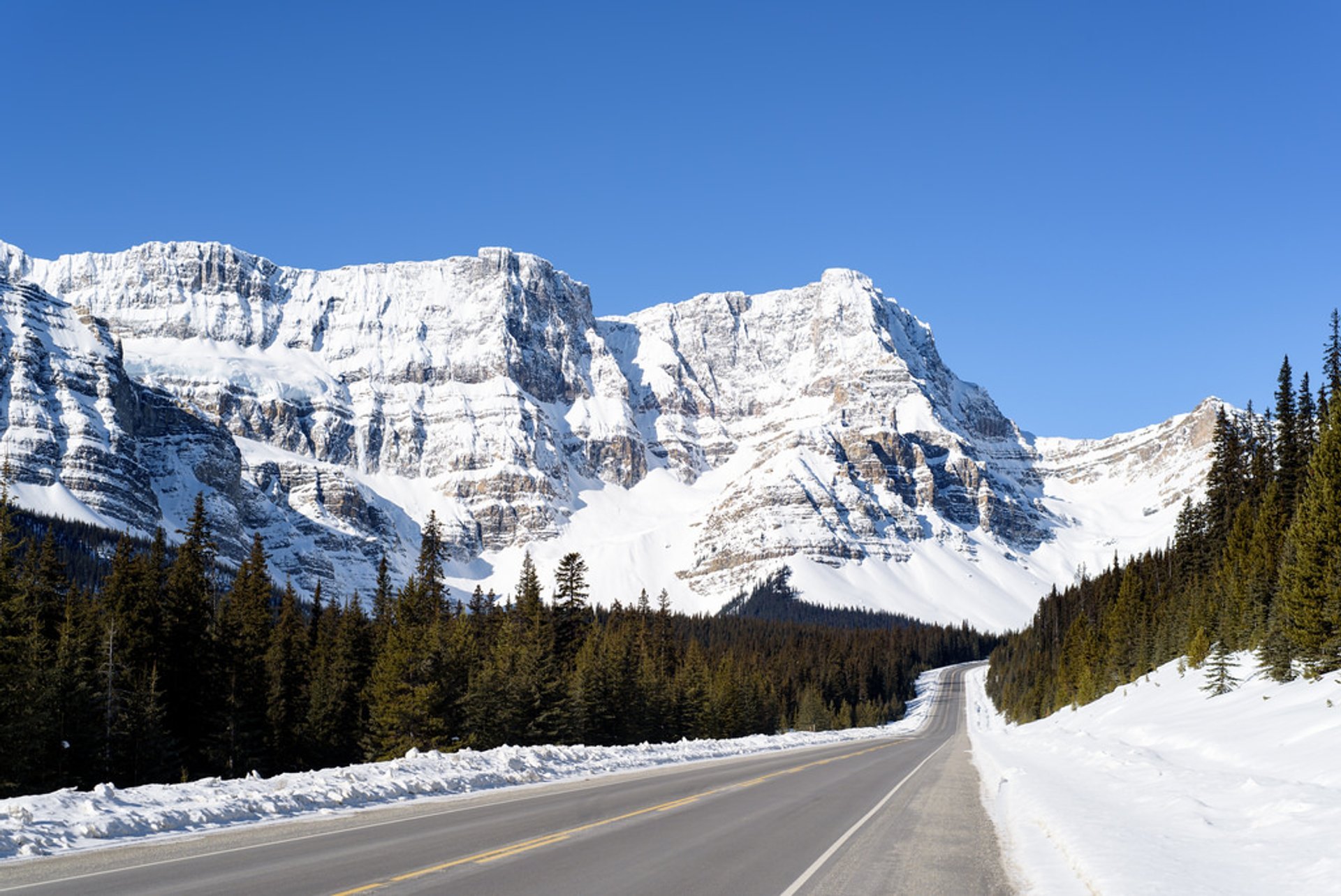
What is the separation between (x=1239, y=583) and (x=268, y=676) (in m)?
52.2

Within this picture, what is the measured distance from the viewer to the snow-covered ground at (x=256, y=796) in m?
13.8

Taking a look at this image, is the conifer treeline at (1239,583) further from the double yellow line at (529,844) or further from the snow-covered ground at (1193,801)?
the double yellow line at (529,844)

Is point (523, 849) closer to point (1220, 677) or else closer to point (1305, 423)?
point (1220, 677)

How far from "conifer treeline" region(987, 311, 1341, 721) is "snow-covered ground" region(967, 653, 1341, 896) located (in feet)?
7.95

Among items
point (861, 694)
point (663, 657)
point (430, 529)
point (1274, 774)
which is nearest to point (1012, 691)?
point (861, 694)

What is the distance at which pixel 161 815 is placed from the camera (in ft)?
50.0

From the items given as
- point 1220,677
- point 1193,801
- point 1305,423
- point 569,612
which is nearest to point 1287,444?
point 1305,423

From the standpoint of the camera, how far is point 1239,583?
54281mm

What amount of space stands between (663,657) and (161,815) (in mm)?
68081

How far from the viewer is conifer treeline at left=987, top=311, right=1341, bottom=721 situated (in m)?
33.4

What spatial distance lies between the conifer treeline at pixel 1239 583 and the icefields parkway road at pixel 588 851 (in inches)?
737

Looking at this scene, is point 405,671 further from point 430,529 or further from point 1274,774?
point 1274,774

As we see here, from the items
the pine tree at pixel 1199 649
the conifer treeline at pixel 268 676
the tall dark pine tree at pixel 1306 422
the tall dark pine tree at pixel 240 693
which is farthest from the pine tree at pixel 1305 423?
the tall dark pine tree at pixel 240 693

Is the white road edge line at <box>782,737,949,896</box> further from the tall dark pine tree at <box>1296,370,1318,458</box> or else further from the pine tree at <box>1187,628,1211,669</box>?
the tall dark pine tree at <box>1296,370,1318,458</box>
